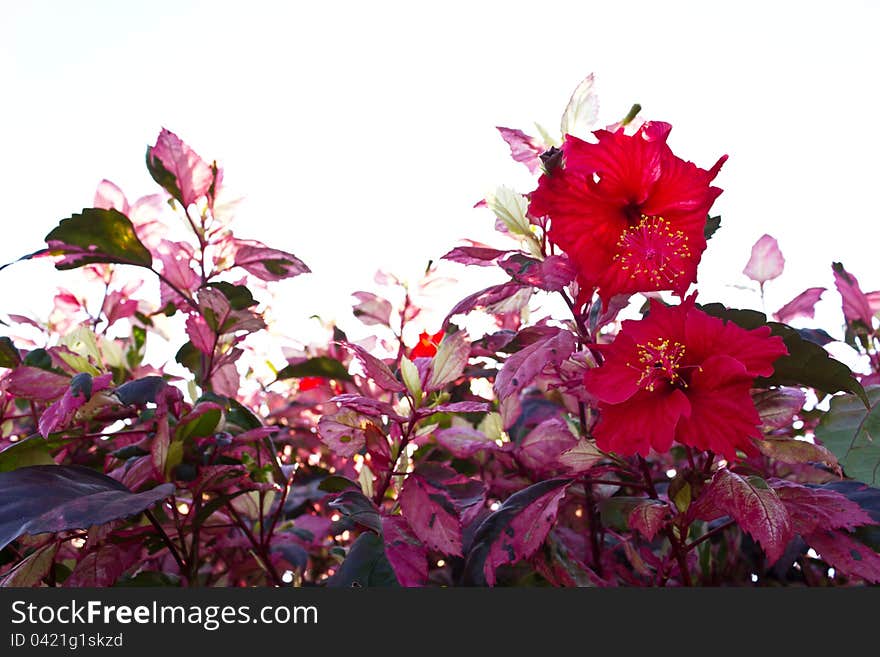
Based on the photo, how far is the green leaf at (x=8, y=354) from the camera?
698 millimetres

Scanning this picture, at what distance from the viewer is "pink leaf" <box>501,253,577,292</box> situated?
0.57m

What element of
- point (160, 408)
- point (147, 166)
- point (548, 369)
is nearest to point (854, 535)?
point (548, 369)

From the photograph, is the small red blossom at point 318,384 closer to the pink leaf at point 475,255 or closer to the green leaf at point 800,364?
the pink leaf at point 475,255

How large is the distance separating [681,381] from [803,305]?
476mm

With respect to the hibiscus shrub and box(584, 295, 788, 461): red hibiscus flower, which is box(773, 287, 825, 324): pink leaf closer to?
the hibiscus shrub

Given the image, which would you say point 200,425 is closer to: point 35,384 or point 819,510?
point 35,384

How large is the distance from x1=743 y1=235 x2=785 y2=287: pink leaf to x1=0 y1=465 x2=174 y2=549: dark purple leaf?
2.59 ft

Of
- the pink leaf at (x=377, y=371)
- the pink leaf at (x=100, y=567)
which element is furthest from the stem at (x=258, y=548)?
the pink leaf at (x=377, y=371)

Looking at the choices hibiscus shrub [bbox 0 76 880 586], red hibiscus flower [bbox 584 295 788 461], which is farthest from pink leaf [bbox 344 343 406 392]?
red hibiscus flower [bbox 584 295 788 461]

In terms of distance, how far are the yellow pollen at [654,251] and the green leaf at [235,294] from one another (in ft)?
1.42

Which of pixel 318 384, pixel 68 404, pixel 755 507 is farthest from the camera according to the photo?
pixel 318 384

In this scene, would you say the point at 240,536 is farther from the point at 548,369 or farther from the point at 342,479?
the point at 548,369

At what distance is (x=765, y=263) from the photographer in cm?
95

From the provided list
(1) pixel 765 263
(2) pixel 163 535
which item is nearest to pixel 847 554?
(1) pixel 765 263
